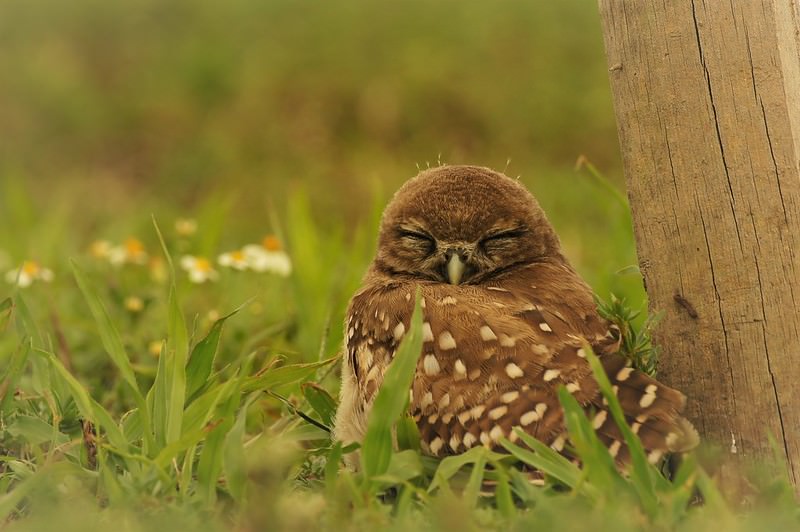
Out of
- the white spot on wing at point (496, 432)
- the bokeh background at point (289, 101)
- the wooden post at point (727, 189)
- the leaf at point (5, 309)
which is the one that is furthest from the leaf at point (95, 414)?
the bokeh background at point (289, 101)

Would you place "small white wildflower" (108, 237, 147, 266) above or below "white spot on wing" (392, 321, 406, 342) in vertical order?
above

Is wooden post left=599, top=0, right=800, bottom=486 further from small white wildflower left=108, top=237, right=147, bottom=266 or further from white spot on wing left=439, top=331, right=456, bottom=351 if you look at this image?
small white wildflower left=108, top=237, right=147, bottom=266

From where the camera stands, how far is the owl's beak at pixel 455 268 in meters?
3.88

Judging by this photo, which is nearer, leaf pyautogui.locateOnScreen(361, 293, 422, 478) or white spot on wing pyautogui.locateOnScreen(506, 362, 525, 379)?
leaf pyautogui.locateOnScreen(361, 293, 422, 478)

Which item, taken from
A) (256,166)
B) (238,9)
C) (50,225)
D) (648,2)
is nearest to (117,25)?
(238,9)

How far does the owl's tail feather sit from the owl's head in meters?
0.96

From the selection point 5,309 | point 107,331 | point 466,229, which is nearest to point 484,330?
point 466,229

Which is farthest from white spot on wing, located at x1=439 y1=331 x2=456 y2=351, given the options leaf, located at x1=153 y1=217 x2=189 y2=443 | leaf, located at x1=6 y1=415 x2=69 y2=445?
leaf, located at x1=6 y1=415 x2=69 y2=445

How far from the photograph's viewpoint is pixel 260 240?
8.01 m

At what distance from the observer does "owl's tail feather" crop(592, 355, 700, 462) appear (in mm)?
2920

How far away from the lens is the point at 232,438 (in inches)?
113

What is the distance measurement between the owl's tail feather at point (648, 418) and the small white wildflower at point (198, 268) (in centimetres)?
277

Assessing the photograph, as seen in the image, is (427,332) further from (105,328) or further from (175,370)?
(105,328)

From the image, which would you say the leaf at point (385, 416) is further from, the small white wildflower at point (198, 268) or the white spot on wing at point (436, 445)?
the small white wildflower at point (198, 268)
